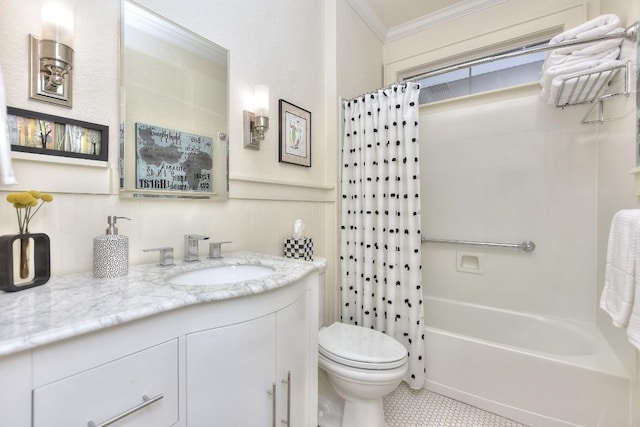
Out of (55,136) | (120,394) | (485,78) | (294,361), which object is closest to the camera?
(120,394)

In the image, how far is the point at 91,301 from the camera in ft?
2.10

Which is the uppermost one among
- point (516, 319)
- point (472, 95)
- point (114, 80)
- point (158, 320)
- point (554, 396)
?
point (472, 95)

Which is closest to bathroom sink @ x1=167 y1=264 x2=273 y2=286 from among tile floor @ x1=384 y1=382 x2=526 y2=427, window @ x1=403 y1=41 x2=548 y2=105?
tile floor @ x1=384 y1=382 x2=526 y2=427

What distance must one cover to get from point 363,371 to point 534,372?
945 mm

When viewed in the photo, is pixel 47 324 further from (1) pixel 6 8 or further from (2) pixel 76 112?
(1) pixel 6 8

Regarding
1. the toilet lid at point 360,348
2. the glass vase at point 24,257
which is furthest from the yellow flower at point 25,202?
the toilet lid at point 360,348

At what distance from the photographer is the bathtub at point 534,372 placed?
51.8 inches

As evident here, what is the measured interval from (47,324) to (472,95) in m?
2.63

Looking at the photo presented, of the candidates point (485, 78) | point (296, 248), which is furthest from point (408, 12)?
point (296, 248)

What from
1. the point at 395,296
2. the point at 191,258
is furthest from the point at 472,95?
the point at 191,258

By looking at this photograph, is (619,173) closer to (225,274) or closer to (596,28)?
(596,28)

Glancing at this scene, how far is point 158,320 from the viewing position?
64cm

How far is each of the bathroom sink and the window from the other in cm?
176

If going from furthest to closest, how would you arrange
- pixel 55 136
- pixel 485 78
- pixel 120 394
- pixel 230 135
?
pixel 485 78
pixel 230 135
pixel 55 136
pixel 120 394
